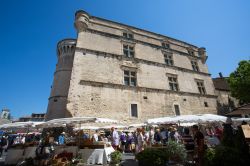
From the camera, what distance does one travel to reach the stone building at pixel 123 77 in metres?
14.6

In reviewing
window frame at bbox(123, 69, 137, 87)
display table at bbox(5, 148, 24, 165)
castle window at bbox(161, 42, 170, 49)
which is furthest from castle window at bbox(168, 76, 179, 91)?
display table at bbox(5, 148, 24, 165)

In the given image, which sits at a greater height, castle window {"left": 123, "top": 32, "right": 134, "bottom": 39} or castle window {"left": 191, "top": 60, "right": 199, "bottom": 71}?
castle window {"left": 123, "top": 32, "right": 134, "bottom": 39}

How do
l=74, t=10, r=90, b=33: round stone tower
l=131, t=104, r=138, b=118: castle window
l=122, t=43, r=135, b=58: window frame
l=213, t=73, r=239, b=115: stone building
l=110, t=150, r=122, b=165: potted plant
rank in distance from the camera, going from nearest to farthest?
l=110, t=150, r=122, b=165: potted plant → l=131, t=104, r=138, b=118: castle window → l=74, t=10, r=90, b=33: round stone tower → l=122, t=43, r=135, b=58: window frame → l=213, t=73, r=239, b=115: stone building

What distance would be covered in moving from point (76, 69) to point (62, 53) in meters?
6.15

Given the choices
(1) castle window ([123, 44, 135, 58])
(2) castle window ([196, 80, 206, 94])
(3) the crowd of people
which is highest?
(1) castle window ([123, 44, 135, 58])

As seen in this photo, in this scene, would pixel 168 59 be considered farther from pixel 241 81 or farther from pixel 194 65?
pixel 241 81

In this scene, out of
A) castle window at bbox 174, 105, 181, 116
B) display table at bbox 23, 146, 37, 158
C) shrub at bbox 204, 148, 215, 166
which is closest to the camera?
shrub at bbox 204, 148, 215, 166

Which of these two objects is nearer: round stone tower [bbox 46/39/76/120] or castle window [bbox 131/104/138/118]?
castle window [bbox 131/104/138/118]

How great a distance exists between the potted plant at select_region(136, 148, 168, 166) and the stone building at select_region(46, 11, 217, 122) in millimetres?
8137

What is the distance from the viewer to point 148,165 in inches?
248

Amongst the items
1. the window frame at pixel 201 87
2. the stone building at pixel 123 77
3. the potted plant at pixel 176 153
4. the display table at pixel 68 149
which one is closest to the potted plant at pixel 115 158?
the display table at pixel 68 149

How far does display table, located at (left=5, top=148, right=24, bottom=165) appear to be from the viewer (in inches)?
357

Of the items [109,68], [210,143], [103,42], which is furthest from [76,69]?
[210,143]

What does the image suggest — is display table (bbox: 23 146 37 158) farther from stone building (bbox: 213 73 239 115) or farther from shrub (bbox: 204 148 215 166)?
stone building (bbox: 213 73 239 115)
